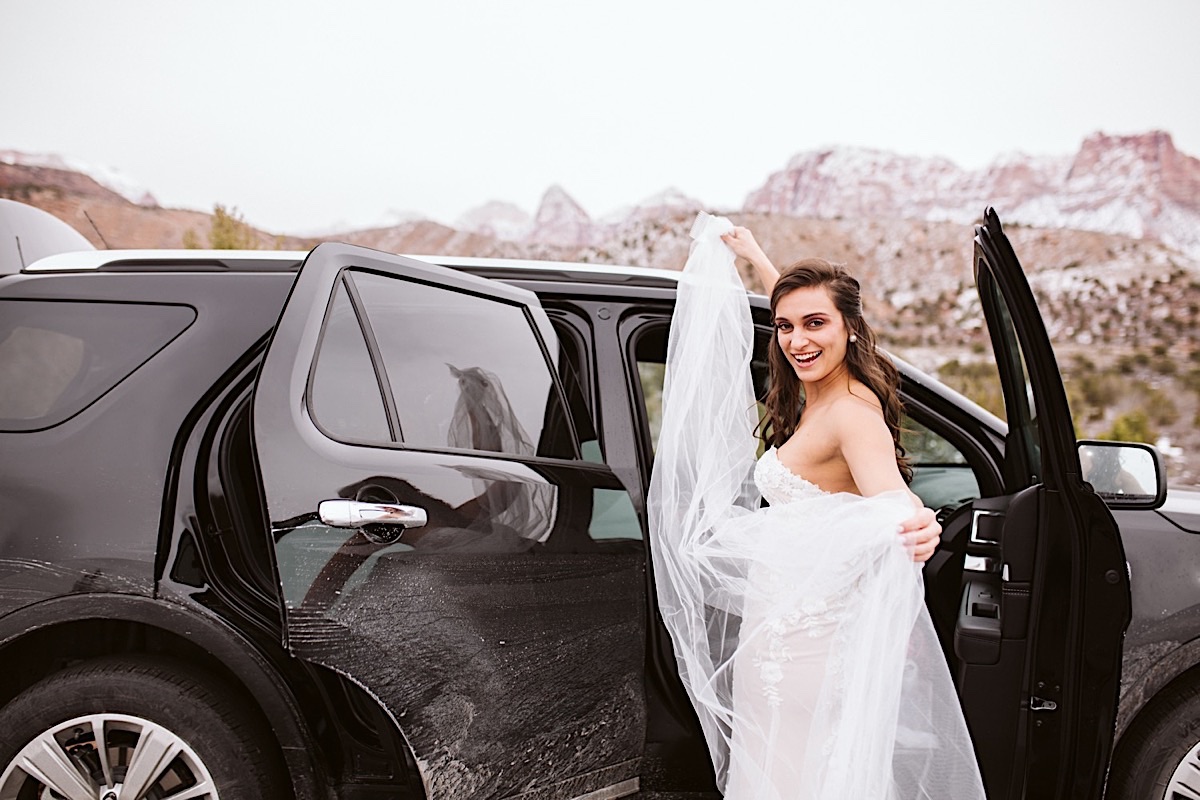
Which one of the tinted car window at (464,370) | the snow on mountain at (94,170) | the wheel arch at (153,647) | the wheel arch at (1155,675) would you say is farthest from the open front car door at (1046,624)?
the snow on mountain at (94,170)

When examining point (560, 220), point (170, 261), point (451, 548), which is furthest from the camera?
point (560, 220)

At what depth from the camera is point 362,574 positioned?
2117mm

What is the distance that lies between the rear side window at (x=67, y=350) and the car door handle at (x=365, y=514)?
2.13ft

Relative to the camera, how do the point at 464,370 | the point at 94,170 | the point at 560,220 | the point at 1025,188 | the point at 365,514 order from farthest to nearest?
the point at 1025,188 < the point at 560,220 < the point at 94,170 < the point at 464,370 < the point at 365,514

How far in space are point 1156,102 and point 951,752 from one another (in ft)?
217

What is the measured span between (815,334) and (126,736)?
186cm

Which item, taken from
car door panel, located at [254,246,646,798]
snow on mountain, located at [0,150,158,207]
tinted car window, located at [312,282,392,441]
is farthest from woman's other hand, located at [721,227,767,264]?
snow on mountain, located at [0,150,158,207]

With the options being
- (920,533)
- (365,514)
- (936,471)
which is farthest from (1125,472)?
(365,514)

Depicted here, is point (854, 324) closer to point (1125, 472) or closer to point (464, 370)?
point (1125, 472)

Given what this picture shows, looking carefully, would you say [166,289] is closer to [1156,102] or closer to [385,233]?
[385,233]

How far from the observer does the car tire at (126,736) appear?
2184 mm

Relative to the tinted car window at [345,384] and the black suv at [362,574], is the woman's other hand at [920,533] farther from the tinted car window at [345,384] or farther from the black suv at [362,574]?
the tinted car window at [345,384]

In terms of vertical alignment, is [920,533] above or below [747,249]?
below

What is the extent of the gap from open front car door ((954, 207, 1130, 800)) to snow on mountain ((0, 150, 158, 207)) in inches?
1778
